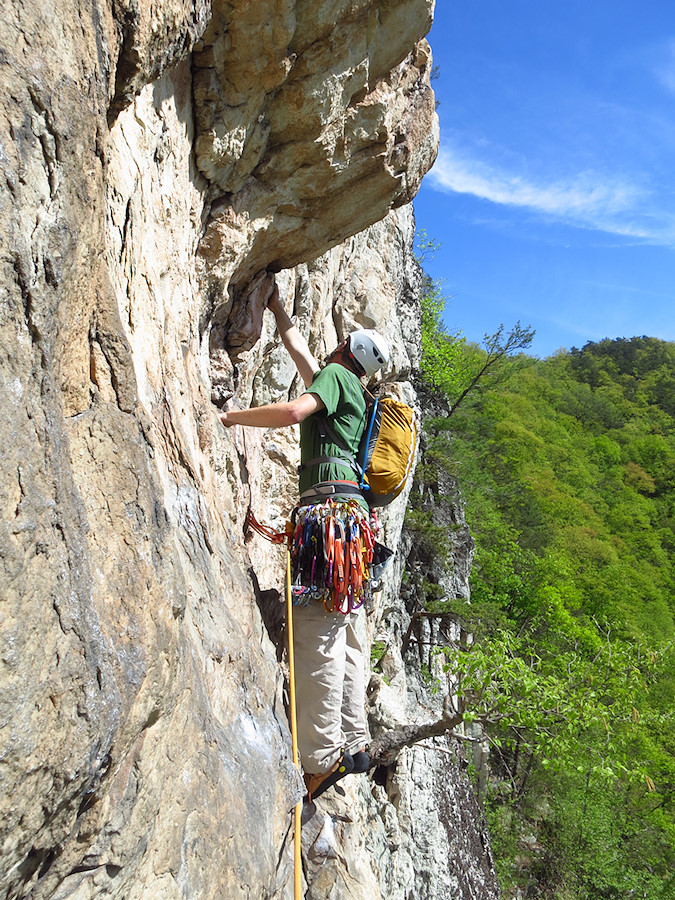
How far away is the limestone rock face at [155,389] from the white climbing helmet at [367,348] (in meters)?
0.83

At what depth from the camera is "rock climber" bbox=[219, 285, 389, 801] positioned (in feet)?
13.1

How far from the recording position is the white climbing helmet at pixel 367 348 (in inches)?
165

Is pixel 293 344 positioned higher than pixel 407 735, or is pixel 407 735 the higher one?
pixel 293 344

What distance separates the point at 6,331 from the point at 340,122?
323cm

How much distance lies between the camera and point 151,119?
2.85 meters

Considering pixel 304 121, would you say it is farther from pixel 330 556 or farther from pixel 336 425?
pixel 330 556

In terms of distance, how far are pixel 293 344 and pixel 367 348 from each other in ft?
2.55

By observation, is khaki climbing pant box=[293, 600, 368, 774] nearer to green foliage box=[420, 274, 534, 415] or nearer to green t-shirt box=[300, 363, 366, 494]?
green t-shirt box=[300, 363, 366, 494]

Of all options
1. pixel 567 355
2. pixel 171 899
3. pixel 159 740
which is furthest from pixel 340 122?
pixel 567 355

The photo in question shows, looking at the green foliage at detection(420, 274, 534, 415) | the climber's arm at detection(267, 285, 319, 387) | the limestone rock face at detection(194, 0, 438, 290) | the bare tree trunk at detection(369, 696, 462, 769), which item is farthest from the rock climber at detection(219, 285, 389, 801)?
the green foliage at detection(420, 274, 534, 415)

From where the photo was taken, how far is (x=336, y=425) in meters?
4.02

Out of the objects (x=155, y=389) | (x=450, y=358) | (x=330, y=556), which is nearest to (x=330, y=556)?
(x=330, y=556)

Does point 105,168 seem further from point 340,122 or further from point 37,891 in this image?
point 340,122

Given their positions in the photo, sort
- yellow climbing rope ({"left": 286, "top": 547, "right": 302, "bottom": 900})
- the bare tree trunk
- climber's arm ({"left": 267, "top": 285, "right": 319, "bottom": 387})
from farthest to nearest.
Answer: the bare tree trunk → climber's arm ({"left": 267, "top": 285, "right": 319, "bottom": 387}) → yellow climbing rope ({"left": 286, "top": 547, "right": 302, "bottom": 900})
